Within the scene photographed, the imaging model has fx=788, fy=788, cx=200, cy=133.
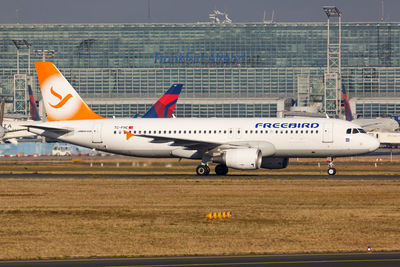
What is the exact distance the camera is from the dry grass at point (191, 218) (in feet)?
78.3

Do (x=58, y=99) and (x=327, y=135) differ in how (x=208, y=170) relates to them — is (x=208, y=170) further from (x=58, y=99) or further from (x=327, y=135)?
(x=58, y=99)

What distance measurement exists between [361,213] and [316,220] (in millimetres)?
2984

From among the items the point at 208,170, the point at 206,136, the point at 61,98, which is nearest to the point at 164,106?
the point at 61,98

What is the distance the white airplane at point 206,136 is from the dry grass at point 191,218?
8.92 meters

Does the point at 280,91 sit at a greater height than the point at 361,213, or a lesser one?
greater

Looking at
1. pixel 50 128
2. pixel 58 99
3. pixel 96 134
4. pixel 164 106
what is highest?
pixel 164 106

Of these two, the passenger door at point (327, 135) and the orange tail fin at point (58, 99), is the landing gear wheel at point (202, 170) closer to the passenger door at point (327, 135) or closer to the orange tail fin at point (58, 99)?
the passenger door at point (327, 135)

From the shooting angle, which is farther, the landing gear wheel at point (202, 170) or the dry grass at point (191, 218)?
the landing gear wheel at point (202, 170)

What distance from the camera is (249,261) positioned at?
21188 millimetres

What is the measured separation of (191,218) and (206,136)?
1085 inches

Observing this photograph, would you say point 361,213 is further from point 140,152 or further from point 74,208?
point 140,152

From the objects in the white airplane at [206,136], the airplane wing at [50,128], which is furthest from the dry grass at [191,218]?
the airplane wing at [50,128]

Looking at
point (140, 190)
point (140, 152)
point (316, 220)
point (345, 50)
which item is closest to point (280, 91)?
point (345, 50)

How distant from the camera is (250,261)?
69.5 feet
